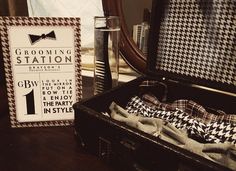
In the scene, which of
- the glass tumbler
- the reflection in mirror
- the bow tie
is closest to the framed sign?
the bow tie

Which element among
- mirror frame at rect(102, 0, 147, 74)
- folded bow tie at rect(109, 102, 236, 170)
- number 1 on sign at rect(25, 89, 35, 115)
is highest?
mirror frame at rect(102, 0, 147, 74)

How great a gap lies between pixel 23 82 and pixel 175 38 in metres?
0.45

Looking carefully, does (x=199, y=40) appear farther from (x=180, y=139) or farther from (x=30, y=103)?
(x=30, y=103)

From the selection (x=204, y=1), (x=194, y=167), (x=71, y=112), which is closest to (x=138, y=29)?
(x=204, y=1)

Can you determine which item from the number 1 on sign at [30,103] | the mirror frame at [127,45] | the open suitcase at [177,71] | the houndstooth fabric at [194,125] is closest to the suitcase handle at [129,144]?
the open suitcase at [177,71]

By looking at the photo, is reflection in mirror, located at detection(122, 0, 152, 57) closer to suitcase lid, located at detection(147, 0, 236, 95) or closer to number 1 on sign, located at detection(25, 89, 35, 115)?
suitcase lid, located at detection(147, 0, 236, 95)

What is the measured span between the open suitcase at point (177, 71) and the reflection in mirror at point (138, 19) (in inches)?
5.4

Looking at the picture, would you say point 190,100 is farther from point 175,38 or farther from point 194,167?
point 194,167

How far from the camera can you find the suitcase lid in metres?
0.77

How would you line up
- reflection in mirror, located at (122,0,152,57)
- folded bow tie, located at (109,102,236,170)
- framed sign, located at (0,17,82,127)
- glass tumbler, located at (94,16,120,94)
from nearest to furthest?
1. folded bow tie, located at (109,102,236,170)
2. framed sign, located at (0,17,82,127)
3. glass tumbler, located at (94,16,120,94)
4. reflection in mirror, located at (122,0,152,57)

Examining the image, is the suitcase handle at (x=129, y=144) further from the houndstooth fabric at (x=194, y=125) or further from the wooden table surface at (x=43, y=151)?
the houndstooth fabric at (x=194, y=125)

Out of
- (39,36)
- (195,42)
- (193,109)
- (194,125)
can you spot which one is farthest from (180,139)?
(39,36)

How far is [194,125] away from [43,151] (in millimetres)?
373

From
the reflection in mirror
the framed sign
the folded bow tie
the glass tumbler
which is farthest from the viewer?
the reflection in mirror
